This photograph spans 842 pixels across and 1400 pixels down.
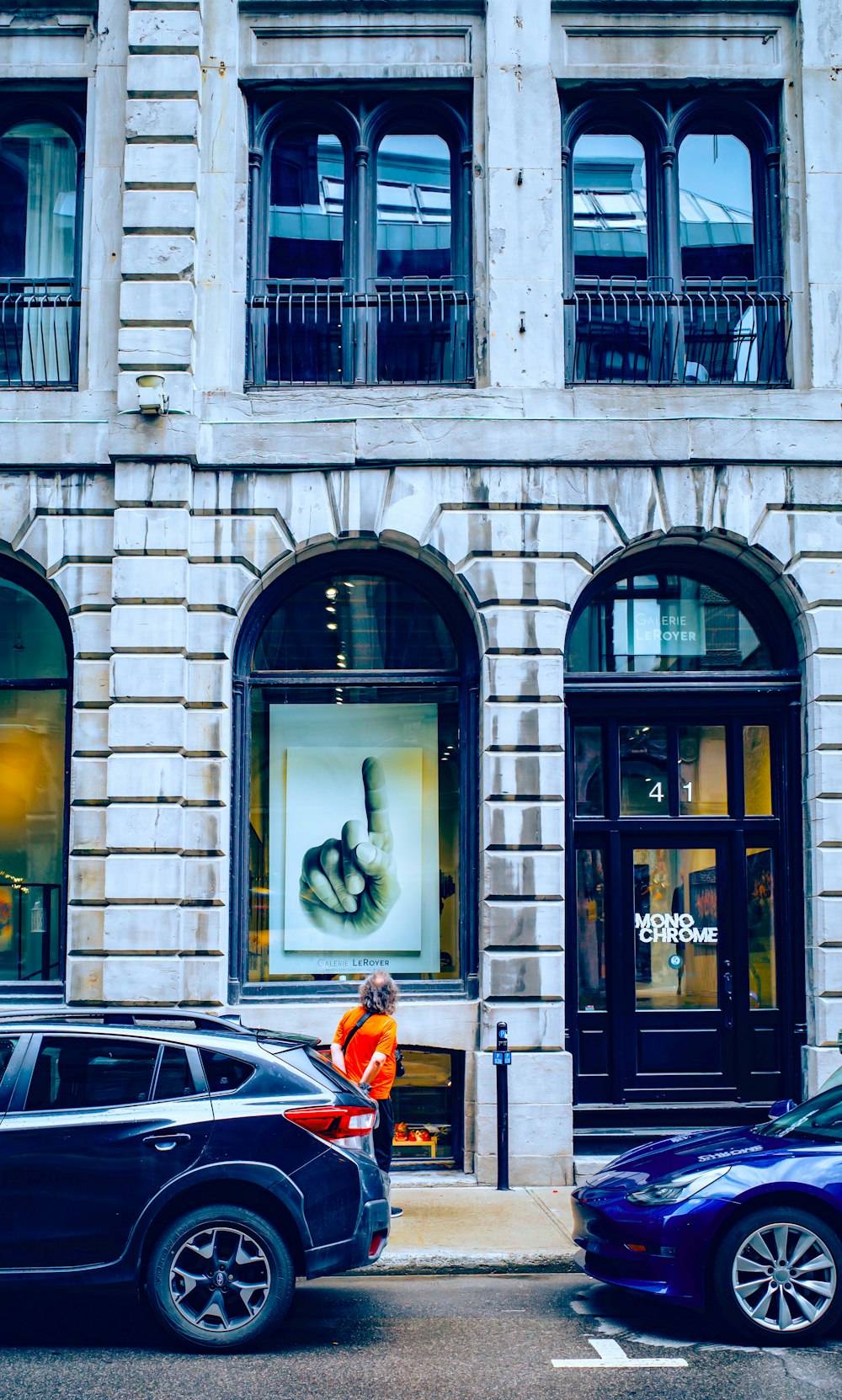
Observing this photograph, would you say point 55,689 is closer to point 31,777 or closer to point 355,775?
point 31,777

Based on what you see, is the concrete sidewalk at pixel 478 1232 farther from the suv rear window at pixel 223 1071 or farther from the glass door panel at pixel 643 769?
the glass door panel at pixel 643 769

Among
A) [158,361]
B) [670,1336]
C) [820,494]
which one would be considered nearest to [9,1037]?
[670,1336]

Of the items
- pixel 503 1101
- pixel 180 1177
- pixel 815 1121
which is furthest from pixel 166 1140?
pixel 503 1101

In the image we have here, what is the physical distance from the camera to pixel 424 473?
11.5 metres

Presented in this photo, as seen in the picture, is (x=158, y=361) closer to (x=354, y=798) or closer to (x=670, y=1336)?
(x=354, y=798)

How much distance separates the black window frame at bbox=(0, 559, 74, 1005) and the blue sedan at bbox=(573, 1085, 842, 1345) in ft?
20.3

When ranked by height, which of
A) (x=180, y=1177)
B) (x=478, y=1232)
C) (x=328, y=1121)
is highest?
(x=328, y=1121)

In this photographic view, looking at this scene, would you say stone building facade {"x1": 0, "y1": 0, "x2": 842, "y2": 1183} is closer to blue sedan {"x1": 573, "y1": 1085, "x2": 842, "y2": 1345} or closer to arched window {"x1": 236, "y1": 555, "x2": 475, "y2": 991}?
arched window {"x1": 236, "y1": 555, "x2": 475, "y2": 991}

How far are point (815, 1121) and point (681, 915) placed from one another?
4353 mm

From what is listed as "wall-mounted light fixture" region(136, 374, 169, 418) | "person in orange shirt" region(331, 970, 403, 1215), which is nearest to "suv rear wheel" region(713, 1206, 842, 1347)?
"person in orange shirt" region(331, 970, 403, 1215)

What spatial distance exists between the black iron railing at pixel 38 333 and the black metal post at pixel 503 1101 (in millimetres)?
7146

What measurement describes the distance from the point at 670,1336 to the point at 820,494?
291 inches

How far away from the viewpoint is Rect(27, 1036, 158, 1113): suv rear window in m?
6.72

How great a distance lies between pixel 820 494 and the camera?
454 inches
